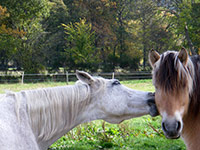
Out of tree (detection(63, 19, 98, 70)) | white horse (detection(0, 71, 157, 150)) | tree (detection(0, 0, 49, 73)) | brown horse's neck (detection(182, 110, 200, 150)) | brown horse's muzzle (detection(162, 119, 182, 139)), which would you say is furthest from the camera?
tree (detection(63, 19, 98, 70))

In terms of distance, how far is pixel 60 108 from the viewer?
2555 mm

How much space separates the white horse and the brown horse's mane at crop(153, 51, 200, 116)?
538 millimetres

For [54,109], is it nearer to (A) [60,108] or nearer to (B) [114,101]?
(A) [60,108]

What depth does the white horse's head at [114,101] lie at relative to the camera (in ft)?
8.89

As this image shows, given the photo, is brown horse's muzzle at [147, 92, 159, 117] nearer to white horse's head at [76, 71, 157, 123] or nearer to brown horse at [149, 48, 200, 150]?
white horse's head at [76, 71, 157, 123]

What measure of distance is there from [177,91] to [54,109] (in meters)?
1.37

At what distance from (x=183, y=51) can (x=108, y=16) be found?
25.9 meters

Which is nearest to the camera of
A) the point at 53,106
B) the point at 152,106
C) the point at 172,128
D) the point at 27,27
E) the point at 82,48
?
the point at 172,128

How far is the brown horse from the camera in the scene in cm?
202

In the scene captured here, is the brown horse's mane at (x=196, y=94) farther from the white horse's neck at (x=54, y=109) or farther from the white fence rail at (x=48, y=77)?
the white fence rail at (x=48, y=77)

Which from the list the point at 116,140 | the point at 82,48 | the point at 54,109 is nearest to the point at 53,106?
the point at 54,109

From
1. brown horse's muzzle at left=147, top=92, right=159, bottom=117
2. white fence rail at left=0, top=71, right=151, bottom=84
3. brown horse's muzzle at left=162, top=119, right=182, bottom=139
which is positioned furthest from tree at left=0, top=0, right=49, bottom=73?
brown horse's muzzle at left=162, top=119, right=182, bottom=139

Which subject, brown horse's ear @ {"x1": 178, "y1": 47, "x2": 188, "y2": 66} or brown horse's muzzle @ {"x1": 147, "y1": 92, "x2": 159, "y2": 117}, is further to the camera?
brown horse's muzzle @ {"x1": 147, "y1": 92, "x2": 159, "y2": 117}

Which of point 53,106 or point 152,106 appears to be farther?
point 152,106
